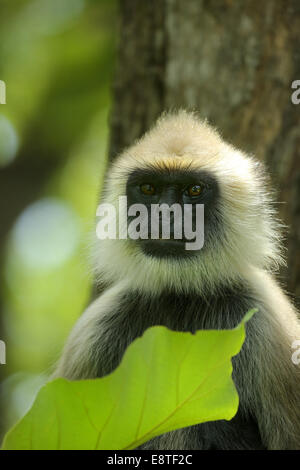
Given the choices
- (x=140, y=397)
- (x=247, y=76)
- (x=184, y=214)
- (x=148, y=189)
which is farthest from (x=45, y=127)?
(x=140, y=397)

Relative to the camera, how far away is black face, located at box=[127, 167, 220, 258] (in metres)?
3.64

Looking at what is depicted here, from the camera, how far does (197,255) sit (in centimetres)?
378

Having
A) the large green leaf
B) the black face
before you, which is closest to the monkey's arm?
the black face

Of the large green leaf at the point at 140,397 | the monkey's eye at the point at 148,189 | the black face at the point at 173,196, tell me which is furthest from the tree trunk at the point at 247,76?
the large green leaf at the point at 140,397

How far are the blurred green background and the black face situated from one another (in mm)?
3589

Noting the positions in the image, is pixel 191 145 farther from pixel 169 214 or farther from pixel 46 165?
pixel 46 165

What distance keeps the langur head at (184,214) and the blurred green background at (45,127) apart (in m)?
3.44

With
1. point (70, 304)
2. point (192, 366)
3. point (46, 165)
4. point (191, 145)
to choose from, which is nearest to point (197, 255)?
point (191, 145)

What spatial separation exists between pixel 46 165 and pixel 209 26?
127 inches

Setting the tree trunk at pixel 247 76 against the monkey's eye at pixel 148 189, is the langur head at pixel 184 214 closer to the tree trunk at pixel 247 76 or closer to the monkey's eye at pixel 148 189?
the monkey's eye at pixel 148 189

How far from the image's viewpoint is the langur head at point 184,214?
12.1 feet

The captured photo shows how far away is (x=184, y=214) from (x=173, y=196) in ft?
0.52

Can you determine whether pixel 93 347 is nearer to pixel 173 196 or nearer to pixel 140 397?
pixel 173 196

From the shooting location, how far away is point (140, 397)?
131 cm
